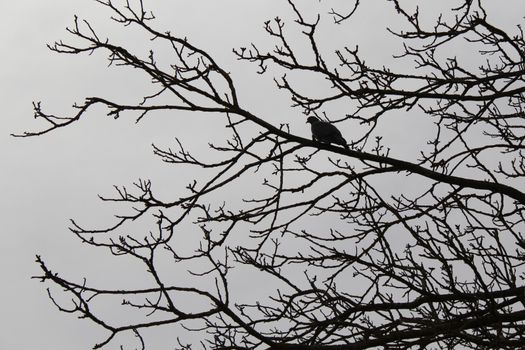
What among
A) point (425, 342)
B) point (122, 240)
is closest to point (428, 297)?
point (425, 342)

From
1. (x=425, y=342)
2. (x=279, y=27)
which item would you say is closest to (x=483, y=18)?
(x=279, y=27)

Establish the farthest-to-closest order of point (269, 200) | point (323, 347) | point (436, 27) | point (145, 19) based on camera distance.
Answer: point (436, 27)
point (269, 200)
point (145, 19)
point (323, 347)

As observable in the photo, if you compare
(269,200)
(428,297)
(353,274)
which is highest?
(269,200)

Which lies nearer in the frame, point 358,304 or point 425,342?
point 425,342

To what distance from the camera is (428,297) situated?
4.36 metres

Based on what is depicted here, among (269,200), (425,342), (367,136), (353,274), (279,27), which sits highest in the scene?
(279,27)

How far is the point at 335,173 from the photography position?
15.8 feet

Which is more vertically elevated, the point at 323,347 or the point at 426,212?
the point at 426,212

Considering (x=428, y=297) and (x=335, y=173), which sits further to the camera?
(x=335, y=173)

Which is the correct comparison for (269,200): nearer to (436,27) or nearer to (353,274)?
(353,274)

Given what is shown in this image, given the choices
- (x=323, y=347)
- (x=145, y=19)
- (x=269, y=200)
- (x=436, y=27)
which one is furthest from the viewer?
(x=436, y=27)

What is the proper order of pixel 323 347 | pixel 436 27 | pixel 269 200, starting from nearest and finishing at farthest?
1. pixel 323 347
2. pixel 269 200
3. pixel 436 27

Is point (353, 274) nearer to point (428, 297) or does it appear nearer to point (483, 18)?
point (428, 297)

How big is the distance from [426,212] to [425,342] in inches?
39.5
